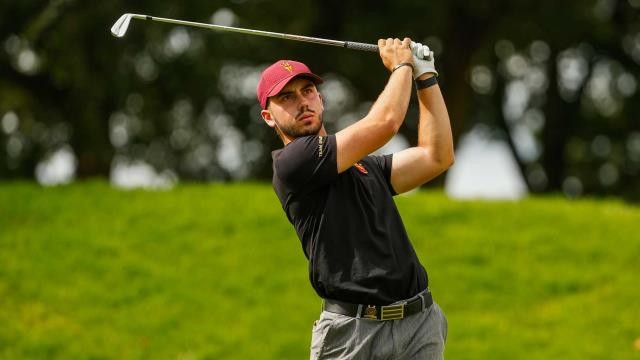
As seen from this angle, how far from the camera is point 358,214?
3688mm

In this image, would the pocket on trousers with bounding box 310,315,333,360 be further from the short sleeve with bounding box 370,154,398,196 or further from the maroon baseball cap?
the maroon baseball cap

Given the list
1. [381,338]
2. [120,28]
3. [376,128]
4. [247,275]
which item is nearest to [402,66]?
[376,128]

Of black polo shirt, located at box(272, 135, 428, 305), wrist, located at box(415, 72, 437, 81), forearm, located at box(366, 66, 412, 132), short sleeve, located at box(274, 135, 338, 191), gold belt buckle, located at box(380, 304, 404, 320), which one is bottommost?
gold belt buckle, located at box(380, 304, 404, 320)

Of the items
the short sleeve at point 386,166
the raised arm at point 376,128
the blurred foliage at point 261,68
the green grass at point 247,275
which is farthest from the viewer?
the blurred foliage at point 261,68

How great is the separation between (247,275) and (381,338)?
5.99 meters

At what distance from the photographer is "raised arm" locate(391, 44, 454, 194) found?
152 inches

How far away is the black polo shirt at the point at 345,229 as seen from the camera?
3656mm

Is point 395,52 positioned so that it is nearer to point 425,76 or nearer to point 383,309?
point 425,76

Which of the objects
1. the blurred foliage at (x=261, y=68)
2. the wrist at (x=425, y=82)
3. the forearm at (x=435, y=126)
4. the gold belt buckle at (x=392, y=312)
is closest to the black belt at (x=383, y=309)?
the gold belt buckle at (x=392, y=312)

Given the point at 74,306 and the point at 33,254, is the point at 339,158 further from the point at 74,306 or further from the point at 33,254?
the point at 33,254

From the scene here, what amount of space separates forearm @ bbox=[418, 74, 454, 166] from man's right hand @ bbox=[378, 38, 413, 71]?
133mm

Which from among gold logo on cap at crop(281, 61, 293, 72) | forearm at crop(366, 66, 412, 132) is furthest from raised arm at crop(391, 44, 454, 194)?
gold logo on cap at crop(281, 61, 293, 72)

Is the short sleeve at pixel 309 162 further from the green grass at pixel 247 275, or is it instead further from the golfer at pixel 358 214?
the green grass at pixel 247 275

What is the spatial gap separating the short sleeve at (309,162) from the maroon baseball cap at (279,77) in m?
0.26
